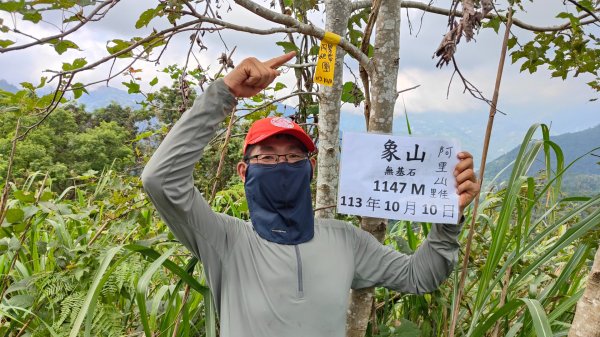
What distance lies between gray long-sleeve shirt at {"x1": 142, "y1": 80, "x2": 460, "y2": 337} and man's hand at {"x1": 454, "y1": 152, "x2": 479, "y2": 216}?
11 centimetres

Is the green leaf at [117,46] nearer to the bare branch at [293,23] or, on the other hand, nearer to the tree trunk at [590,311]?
the bare branch at [293,23]

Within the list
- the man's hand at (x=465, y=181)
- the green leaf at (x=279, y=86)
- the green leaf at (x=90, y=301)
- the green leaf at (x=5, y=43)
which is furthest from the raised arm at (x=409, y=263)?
the green leaf at (x=279, y=86)

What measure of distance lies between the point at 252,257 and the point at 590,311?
0.88m

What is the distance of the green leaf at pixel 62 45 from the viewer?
1.35 metres

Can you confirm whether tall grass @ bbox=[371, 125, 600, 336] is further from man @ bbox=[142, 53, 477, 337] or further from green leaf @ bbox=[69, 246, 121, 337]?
green leaf @ bbox=[69, 246, 121, 337]

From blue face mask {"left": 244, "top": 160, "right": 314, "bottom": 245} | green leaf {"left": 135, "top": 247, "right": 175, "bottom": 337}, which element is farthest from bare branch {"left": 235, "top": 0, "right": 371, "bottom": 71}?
green leaf {"left": 135, "top": 247, "right": 175, "bottom": 337}

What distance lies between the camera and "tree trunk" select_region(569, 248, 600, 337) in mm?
1020

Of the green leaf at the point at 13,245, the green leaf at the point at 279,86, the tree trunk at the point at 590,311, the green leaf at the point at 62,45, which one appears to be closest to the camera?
the tree trunk at the point at 590,311

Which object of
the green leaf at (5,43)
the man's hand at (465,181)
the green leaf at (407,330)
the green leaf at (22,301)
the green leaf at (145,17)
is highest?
the green leaf at (145,17)

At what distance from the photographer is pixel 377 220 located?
5.42ft

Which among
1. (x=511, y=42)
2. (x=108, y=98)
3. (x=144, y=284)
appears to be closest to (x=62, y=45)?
(x=144, y=284)

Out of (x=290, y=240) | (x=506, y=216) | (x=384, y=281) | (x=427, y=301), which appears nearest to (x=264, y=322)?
(x=290, y=240)

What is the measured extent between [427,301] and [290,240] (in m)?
0.92

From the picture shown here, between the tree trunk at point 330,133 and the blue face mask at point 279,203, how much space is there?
398mm
